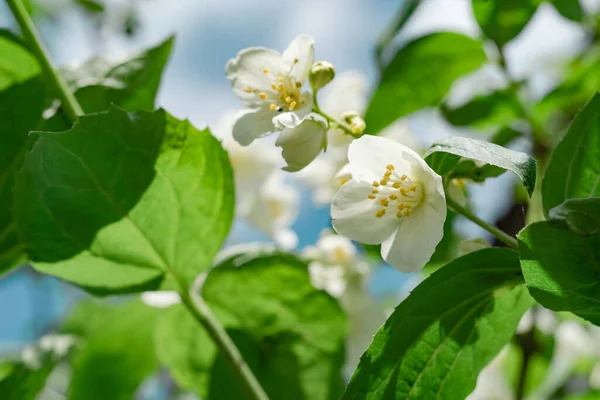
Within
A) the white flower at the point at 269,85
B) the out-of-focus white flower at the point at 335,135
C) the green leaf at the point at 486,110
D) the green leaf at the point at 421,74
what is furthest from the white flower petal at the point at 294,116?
the green leaf at the point at 486,110

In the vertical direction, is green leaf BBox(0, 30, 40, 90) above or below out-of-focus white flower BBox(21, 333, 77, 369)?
above

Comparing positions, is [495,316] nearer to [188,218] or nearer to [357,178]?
[357,178]

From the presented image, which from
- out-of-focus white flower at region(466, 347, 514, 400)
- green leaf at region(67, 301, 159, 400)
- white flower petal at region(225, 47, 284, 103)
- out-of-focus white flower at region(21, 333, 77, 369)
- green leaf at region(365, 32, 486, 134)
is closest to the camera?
white flower petal at region(225, 47, 284, 103)

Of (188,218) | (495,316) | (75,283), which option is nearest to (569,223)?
(495,316)

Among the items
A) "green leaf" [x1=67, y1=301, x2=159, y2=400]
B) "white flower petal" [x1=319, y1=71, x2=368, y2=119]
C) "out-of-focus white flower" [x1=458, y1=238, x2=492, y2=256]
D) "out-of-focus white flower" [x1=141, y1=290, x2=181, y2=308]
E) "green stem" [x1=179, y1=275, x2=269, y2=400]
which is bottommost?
"green leaf" [x1=67, y1=301, x2=159, y2=400]

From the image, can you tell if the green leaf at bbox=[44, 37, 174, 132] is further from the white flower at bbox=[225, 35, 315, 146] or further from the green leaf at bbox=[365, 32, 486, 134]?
the green leaf at bbox=[365, 32, 486, 134]

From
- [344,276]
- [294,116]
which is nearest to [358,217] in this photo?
[294,116]

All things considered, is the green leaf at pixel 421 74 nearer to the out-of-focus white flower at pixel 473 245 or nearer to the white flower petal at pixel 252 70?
the white flower petal at pixel 252 70

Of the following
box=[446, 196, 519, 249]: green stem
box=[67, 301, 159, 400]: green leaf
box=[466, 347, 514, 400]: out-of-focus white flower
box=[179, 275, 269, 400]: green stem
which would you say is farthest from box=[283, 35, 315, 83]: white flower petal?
box=[466, 347, 514, 400]: out-of-focus white flower
